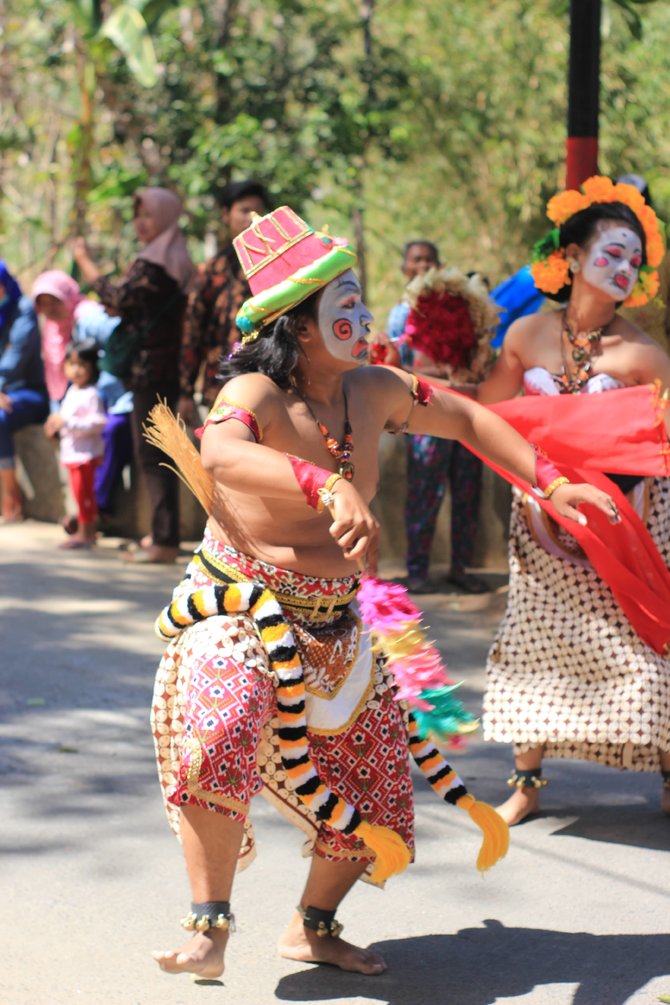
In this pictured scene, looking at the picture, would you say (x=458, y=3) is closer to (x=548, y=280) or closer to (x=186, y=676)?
(x=548, y=280)

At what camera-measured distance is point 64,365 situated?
9531 mm

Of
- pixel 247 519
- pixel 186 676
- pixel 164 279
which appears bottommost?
pixel 186 676

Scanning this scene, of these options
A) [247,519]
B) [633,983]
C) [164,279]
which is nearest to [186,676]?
[247,519]

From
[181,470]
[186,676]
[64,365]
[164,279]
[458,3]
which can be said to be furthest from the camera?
[458,3]

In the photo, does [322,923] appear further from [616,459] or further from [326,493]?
[616,459]

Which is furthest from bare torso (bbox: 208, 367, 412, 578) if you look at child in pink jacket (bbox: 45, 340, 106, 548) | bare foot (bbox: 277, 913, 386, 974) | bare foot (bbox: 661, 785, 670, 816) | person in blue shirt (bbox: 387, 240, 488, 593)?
child in pink jacket (bbox: 45, 340, 106, 548)

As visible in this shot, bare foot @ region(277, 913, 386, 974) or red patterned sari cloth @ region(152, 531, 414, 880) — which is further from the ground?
red patterned sari cloth @ region(152, 531, 414, 880)

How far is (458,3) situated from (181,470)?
11.7 metres

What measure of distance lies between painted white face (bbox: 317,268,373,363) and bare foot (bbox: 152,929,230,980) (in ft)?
4.36

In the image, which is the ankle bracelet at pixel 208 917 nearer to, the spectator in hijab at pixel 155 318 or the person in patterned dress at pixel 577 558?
the person in patterned dress at pixel 577 558

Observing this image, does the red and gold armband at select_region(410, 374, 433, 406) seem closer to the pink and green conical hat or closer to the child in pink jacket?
the pink and green conical hat

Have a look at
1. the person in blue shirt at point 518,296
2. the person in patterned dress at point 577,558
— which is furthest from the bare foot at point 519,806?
the person in blue shirt at point 518,296

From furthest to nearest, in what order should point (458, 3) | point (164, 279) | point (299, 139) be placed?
1. point (458, 3)
2. point (299, 139)
3. point (164, 279)

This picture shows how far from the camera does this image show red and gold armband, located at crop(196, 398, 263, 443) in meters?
3.35
